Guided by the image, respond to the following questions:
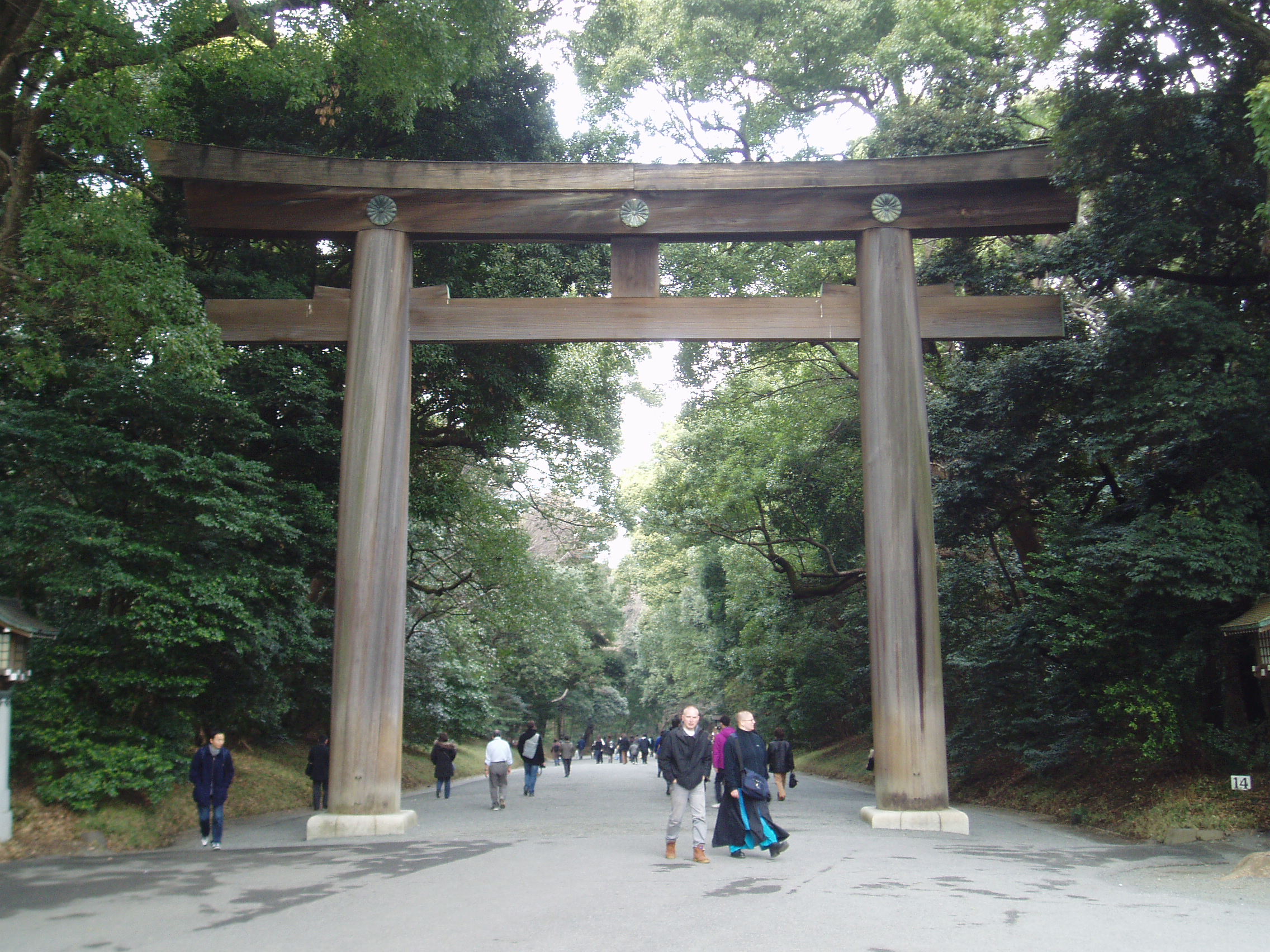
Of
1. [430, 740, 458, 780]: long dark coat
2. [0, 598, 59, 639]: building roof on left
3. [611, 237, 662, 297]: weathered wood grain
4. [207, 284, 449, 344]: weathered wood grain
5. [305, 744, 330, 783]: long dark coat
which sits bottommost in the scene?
[430, 740, 458, 780]: long dark coat

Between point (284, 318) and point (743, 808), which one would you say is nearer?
point (743, 808)

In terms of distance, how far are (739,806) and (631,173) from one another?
753cm

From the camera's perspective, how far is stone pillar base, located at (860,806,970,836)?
11461 millimetres

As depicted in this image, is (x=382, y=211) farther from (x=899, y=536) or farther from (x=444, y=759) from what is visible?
(x=444, y=759)

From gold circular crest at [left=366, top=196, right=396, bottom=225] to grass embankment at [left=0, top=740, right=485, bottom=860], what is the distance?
7782 millimetres

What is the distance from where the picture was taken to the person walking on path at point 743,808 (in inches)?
376

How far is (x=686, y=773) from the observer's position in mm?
9523

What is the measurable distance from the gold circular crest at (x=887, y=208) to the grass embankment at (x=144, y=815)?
1169 cm

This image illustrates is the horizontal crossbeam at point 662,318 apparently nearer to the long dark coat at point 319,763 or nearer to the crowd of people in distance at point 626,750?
the long dark coat at point 319,763

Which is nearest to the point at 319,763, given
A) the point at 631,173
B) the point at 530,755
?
the point at 530,755

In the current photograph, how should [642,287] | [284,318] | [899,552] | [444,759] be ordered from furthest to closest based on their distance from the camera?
[444,759]
[642,287]
[284,318]
[899,552]

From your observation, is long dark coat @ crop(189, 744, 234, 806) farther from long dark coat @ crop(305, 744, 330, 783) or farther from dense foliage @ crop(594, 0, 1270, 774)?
dense foliage @ crop(594, 0, 1270, 774)

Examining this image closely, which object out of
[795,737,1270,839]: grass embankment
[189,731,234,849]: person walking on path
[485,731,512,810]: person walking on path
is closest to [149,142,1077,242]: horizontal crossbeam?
[189,731,234,849]: person walking on path

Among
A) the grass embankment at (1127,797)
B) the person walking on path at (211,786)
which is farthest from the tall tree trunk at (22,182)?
the grass embankment at (1127,797)
